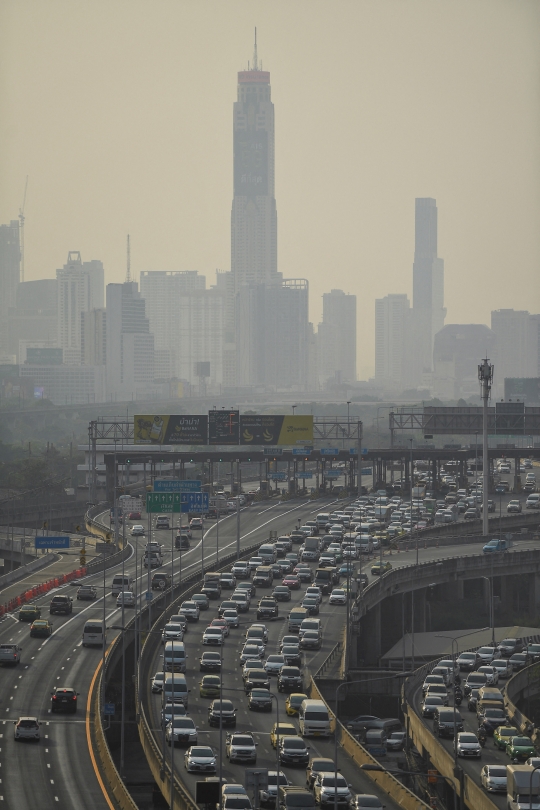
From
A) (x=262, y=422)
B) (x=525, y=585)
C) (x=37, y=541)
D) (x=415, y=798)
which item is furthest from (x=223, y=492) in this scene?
(x=415, y=798)

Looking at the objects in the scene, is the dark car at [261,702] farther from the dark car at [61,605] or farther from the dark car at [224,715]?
the dark car at [61,605]

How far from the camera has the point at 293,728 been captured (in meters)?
42.5

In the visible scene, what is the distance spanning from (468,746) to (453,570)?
39.3m

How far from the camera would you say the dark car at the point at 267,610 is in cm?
6475

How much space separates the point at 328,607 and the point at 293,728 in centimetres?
2649

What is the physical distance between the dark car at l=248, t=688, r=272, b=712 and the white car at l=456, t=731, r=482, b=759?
21.0 feet

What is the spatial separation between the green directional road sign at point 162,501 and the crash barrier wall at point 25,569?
400 inches

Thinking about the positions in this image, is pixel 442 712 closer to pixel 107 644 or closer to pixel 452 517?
pixel 107 644

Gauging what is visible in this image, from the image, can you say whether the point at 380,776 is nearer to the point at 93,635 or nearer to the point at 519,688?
the point at 519,688

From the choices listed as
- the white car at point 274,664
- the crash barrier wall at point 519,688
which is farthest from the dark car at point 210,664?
the crash barrier wall at point 519,688

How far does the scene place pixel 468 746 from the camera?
143 ft

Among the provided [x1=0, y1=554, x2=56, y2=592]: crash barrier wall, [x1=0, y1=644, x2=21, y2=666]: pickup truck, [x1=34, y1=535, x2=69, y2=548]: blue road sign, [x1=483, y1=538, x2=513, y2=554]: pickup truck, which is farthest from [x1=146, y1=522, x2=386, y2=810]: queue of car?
[x1=0, y1=554, x2=56, y2=592]: crash barrier wall

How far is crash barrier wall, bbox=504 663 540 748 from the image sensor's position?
4881 cm

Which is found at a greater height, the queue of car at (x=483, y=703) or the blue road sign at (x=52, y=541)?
the blue road sign at (x=52, y=541)
